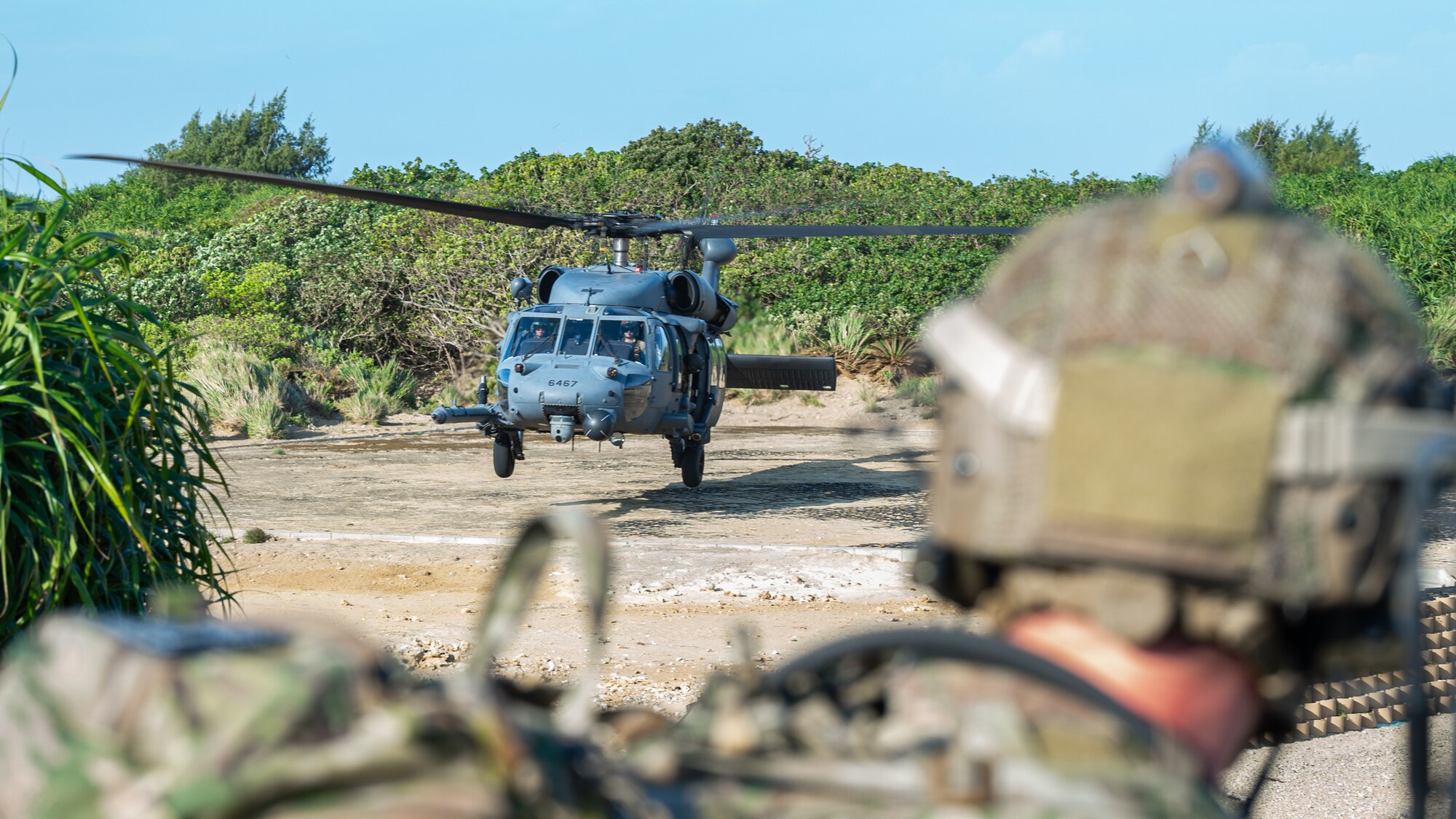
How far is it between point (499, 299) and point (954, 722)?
25.8 m

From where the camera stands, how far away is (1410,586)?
40.0 inches

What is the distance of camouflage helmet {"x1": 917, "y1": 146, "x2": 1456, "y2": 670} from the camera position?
3.15ft

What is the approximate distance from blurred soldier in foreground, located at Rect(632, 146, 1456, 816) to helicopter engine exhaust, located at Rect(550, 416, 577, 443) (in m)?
11.1

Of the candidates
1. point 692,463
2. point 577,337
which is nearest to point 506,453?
point 577,337

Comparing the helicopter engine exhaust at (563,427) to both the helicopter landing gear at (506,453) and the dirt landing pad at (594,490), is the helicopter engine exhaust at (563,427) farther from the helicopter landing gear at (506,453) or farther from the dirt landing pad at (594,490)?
the helicopter landing gear at (506,453)

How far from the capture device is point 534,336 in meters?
12.9

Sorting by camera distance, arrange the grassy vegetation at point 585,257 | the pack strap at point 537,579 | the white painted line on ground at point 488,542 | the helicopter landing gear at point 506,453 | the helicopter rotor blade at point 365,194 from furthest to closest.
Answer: the grassy vegetation at point 585,257
the helicopter landing gear at point 506,453
the white painted line on ground at point 488,542
the helicopter rotor blade at point 365,194
the pack strap at point 537,579

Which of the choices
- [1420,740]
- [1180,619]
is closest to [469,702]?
[1180,619]

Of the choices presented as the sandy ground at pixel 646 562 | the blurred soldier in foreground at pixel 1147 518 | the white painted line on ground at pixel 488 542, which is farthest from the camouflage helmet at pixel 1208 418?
the white painted line on ground at pixel 488 542

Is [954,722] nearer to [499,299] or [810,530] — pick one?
[810,530]

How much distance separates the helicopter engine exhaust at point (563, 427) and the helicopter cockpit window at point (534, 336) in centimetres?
84

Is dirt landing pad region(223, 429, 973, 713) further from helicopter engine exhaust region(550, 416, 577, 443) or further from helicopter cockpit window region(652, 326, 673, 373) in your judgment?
helicopter cockpit window region(652, 326, 673, 373)

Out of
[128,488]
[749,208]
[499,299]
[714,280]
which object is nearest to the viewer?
[128,488]

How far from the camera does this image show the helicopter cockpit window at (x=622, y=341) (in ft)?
41.6
